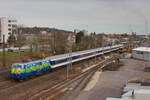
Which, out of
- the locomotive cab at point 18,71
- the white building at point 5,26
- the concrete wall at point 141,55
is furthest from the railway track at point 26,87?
the white building at point 5,26

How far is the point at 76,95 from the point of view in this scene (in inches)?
678

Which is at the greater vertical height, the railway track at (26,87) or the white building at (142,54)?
the white building at (142,54)

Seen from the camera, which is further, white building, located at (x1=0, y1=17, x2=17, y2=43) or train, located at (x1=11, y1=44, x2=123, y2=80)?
white building, located at (x1=0, y1=17, x2=17, y2=43)

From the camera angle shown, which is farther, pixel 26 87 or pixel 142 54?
pixel 142 54

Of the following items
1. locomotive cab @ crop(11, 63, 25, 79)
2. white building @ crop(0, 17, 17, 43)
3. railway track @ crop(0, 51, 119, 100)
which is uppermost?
white building @ crop(0, 17, 17, 43)

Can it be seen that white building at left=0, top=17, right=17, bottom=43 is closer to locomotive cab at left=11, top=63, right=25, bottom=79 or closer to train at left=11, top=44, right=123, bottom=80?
train at left=11, top=44, right=123, bottom=80

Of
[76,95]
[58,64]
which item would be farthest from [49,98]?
[58,64]

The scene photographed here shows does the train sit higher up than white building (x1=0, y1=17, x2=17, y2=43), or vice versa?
white building (x1=0, y1=17, x2=17, y2=43)

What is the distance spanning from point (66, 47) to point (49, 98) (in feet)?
117

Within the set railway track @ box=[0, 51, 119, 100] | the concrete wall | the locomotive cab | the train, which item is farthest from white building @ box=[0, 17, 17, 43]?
the locomotive cab

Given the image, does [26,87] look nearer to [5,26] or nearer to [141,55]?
[141,55]

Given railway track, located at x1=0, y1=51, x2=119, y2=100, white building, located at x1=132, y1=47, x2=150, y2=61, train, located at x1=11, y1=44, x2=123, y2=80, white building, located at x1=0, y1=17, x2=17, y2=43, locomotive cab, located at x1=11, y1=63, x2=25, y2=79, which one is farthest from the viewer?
white building, located at x1=0, y1=17, x2=17, y2=43

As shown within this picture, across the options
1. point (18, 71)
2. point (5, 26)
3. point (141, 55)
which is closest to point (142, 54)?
point (141, 55)

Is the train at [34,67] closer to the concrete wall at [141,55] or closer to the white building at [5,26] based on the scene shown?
the concrete wall at [141,55]
